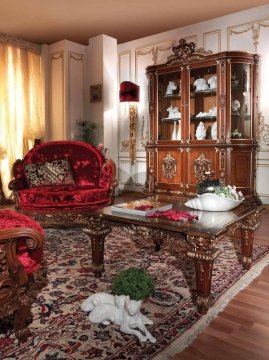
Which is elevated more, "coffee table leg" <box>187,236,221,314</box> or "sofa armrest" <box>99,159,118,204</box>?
"sofa armrest" <box>99,159,118,204</box>

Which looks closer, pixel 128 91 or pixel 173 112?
pixel 173 112

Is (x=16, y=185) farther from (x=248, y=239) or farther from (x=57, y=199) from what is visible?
(x=248, y=239)

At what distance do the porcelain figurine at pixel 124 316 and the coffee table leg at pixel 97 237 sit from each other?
1.76ft

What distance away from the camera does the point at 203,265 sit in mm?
1654

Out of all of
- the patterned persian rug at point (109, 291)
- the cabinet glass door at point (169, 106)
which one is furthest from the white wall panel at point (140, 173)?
the patterned persian rug at point (109, 291)

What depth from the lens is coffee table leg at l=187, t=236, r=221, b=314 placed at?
64.1 inches

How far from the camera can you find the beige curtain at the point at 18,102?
5.11 m

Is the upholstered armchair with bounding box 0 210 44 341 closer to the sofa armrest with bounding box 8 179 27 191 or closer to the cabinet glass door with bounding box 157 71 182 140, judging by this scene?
the sofa armrest with bounding box 8 179 27 191

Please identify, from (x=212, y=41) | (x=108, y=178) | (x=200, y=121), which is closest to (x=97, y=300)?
(x=108, y=178)

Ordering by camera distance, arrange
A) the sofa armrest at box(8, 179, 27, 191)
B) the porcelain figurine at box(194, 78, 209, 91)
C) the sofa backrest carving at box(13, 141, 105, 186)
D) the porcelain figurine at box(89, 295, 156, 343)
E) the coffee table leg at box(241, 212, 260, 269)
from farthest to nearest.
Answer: the porcelain figurine at box(194, 78, 209, 91) < the sofa backrest carving at box(13, 141, 105, 186) < the sofa armrest at box(8, 179, 27, 191) < the coffee table leg at box(241, 212, 260, 269) < the porcelain figurine at box(89, 295, 156, 343)

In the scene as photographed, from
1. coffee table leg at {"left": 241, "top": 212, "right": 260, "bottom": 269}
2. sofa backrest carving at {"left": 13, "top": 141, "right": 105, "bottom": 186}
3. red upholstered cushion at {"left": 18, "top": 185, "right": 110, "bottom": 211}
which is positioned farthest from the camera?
sofa backrest carving at {"left": 13, "top": 141, "right": 105, "bottom": 186}

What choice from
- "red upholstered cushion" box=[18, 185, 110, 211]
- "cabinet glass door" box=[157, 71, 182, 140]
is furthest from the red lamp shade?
"red upholstered cushion" box=[18, 185, 110, 211]

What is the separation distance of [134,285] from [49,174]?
6.91ft

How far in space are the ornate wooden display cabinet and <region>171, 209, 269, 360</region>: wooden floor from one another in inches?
84.4
